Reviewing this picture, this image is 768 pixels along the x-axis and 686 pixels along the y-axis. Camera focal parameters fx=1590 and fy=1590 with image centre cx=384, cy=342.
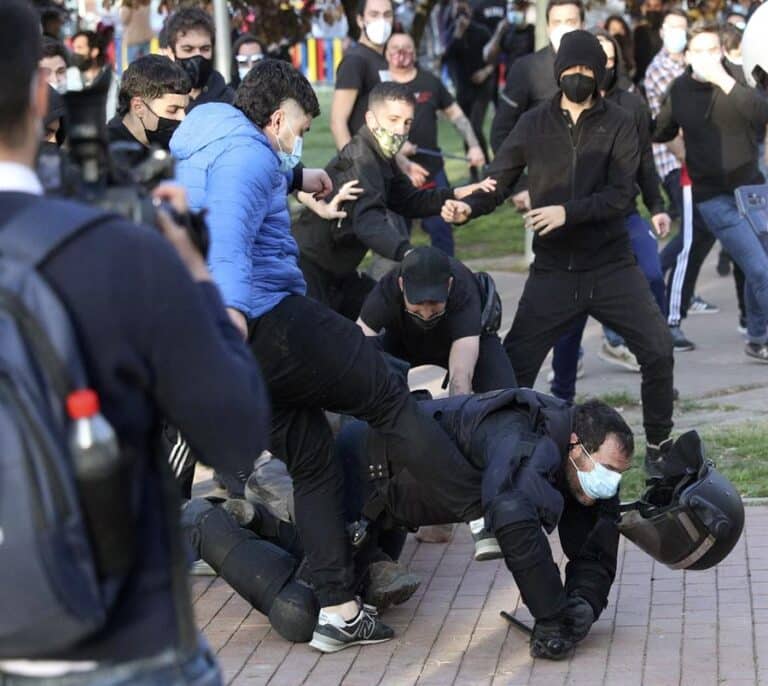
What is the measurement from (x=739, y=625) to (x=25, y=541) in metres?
3.47

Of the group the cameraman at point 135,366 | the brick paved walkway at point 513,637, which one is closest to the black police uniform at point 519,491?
the brick paved walkway at point 513,637

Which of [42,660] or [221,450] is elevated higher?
[221,450]

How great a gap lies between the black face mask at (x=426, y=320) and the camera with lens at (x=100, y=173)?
11.8 ft

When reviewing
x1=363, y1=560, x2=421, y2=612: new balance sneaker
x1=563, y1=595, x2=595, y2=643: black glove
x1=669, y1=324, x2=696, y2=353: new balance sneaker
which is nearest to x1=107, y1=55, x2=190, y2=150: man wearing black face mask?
x1=363, y1=560, x2=421, y2=612: new balance sneaker

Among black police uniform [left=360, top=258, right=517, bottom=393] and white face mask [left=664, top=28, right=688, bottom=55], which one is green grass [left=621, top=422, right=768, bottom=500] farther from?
white face mask [left=664, top=28, right=688, bottom=55]

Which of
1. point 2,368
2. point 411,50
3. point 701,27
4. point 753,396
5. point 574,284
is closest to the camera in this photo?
point 2,368

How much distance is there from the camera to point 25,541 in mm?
2188

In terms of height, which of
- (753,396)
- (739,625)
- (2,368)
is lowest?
(753,396)

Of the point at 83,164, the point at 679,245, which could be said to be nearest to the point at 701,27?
the point at 679,245

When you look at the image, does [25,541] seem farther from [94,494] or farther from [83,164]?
[83,164]

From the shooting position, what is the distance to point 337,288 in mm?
7582

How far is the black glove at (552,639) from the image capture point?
4902 millimetres

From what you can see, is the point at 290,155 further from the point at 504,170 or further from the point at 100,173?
the point at 100,173

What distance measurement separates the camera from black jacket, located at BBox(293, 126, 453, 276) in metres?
6.98
